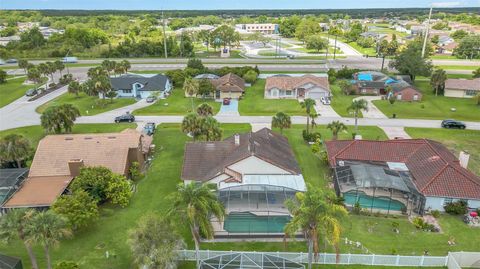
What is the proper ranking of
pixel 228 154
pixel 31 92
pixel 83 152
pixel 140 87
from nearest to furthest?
pixel 228 154 → pixel 83 152 → pixel 140 87 → pixel 31 92

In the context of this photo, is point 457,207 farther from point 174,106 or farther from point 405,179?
point 174,106

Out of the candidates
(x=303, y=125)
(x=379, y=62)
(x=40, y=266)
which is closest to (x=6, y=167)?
(x=40, y=266)

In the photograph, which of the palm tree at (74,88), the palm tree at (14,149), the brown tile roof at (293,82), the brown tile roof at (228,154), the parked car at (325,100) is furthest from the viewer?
the brown tile roof at (293,82)

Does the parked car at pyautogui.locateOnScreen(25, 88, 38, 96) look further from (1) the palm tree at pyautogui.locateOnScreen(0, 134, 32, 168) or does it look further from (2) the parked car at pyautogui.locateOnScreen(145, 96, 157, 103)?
(1) the palm tree at pyautogui.locateOnScreen(0, 134, 32, 168)

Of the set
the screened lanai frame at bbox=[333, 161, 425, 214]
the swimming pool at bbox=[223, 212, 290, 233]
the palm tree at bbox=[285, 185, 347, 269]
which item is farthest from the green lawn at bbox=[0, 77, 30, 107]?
the palm tree at bbox=[285, 185, 347, 269]

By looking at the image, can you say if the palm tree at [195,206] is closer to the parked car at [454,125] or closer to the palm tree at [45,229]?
the palm tree at [45,229]

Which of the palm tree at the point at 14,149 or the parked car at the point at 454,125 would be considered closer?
the palm tree at the point at 14,149

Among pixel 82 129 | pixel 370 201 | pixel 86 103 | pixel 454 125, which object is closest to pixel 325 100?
pixel 454 125

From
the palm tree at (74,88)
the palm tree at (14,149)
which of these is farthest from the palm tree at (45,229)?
the palm tree at (74,88)
